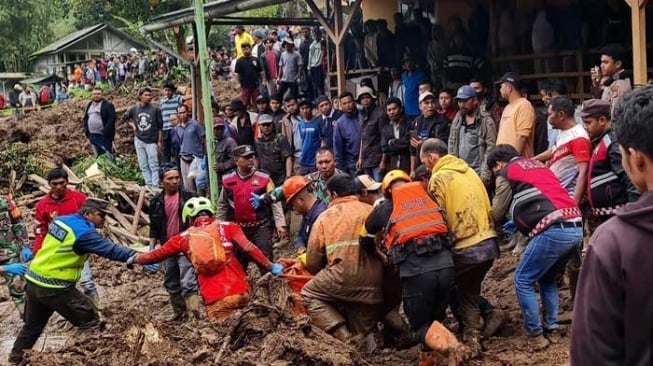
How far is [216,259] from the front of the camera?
691 cm

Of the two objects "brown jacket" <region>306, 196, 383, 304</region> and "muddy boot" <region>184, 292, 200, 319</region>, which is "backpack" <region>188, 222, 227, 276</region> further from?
"muddy boot" <region>184, 292, 200, 319</region>

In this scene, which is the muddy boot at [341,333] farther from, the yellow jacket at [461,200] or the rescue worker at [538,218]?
the rescue worker at [538,218]

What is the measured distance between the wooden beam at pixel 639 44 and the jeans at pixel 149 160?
906 centimetres

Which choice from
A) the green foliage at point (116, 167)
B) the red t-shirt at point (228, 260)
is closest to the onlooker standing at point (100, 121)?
the green foliage at point (116, 167)

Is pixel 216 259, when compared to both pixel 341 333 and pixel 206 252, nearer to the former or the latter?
pixel 206 252

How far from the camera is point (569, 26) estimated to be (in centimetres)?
1133

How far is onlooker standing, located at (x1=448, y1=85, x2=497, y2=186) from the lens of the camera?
919cm

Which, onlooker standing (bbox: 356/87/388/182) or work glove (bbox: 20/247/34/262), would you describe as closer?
work glove (bbox: 20/247/34/262)

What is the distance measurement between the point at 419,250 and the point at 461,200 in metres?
0.66

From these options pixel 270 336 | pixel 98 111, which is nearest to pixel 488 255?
pixel 270 336

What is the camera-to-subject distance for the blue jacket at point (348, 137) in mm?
11469

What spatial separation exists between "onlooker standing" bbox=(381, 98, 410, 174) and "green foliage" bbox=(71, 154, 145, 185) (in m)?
7.01

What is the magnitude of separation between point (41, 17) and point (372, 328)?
54.3 m

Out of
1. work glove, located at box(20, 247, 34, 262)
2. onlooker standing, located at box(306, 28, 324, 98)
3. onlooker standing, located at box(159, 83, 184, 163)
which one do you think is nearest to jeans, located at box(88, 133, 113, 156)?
onlooker standing, located at box(159, 83, 184, 163)
